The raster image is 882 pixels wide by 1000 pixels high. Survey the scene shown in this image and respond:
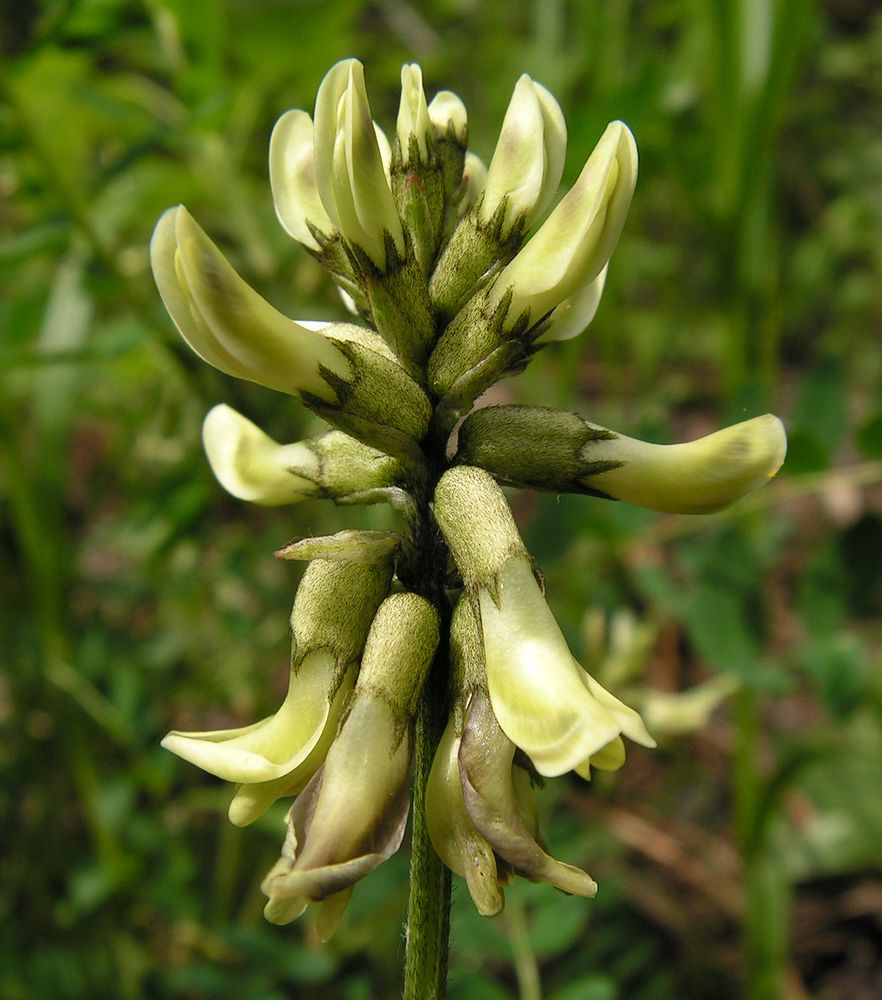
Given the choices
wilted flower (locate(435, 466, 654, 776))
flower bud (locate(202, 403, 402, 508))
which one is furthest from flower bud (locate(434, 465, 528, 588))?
flower bud (locate(202, 403, 402, 508))


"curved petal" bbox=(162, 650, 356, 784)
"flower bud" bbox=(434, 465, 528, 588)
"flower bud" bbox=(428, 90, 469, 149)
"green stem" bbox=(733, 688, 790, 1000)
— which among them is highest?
"flower bud" bbox=(428, 90, 469, 149)

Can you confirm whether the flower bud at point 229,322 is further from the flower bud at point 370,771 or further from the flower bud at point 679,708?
the flower bud at point 679,708

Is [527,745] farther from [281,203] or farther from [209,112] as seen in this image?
[209,112]

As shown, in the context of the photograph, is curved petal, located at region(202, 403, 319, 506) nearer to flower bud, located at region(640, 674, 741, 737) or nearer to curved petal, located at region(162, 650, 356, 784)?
curved petal, located at region(162, 650, 356, 784)

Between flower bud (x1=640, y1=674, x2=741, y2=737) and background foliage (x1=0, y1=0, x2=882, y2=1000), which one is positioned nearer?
background foliage (x1=0, y1=0, x2=882, y2=1000)

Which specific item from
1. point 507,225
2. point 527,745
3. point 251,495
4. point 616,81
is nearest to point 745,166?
point 616,81

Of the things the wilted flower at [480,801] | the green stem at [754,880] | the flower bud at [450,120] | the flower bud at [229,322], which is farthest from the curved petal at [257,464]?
the green stem at [754,880]

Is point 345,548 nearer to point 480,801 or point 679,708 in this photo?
point 480,801
